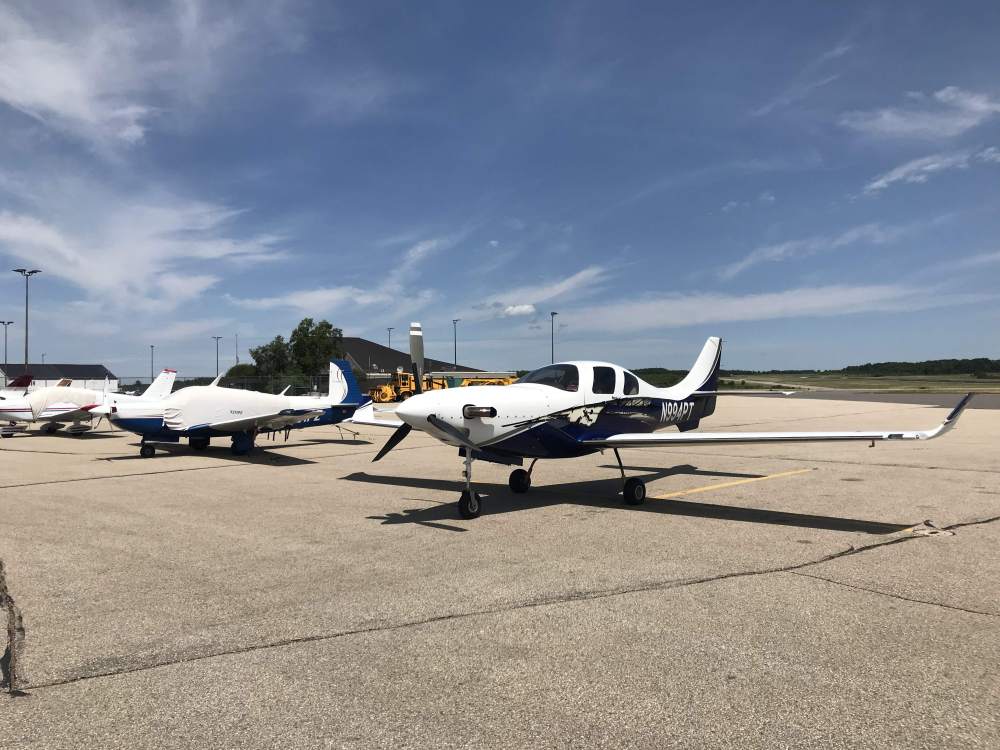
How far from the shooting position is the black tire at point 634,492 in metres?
9.41

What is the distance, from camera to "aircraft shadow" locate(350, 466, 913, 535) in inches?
318

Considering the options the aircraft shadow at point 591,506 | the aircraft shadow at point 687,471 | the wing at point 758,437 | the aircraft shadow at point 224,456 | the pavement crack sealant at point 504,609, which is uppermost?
the wing at point 758,437

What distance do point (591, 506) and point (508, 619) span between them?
190 inches

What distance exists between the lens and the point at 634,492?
9398mm

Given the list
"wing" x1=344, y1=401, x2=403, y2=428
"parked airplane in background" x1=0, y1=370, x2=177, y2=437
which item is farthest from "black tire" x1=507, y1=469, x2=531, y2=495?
"parked airplane in background" x1=0, y1=370, x2=177, y2=437

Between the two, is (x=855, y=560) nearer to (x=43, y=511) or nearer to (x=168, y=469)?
(x=43, y=511)

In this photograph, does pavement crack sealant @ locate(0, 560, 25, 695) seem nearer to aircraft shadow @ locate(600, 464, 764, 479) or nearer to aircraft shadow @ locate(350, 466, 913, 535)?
aircraft shadow @ locate(350, 466, 913, 535)

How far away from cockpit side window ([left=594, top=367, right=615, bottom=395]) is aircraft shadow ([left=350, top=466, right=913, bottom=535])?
1663mm

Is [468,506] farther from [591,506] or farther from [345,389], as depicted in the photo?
[345,389]

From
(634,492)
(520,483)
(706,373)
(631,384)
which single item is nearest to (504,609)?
(634,492)

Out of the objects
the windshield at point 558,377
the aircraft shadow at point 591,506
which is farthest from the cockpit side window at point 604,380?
the aircraft shadow at point 591,506

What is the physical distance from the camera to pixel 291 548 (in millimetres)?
6980

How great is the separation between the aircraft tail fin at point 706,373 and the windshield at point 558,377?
3550 mm

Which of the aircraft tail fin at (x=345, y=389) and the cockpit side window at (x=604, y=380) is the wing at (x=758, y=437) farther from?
the aircraft tail fin at (x=345, y=389)
